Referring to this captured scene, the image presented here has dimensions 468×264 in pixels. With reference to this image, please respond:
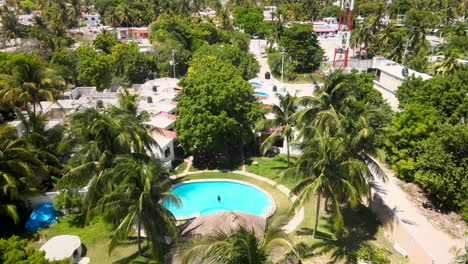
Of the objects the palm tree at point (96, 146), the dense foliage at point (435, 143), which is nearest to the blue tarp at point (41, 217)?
the palm tree at point (96, 146)

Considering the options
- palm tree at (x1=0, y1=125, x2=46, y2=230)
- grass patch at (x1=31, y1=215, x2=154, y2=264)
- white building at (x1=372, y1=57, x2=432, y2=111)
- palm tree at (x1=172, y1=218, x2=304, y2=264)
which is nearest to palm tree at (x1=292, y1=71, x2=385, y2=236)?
palm tree at (x1=172, y1=218, x2=304, y2=264)

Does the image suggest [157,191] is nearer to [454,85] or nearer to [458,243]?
[458,243]

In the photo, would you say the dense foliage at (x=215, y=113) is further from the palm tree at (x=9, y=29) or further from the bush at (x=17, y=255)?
the palm tree at (x=9, y=29)

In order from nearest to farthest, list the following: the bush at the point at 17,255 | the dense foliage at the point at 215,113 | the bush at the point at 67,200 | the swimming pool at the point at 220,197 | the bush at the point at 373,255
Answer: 1. the bush at the point at 17,255
2. the bush at the point at 373,255
3. the bush at the point at 67,200
4. the swimming pool at the point at 220,197
5. the dense foliage at the point at 215,113

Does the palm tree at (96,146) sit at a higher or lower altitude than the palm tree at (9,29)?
lower

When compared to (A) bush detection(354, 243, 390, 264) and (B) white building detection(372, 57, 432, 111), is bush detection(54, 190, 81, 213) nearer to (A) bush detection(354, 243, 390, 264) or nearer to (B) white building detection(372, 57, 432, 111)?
(A) bush detection(354, 243, 390, 264)

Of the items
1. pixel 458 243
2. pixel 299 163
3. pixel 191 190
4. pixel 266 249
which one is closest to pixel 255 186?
pixel 191 190
